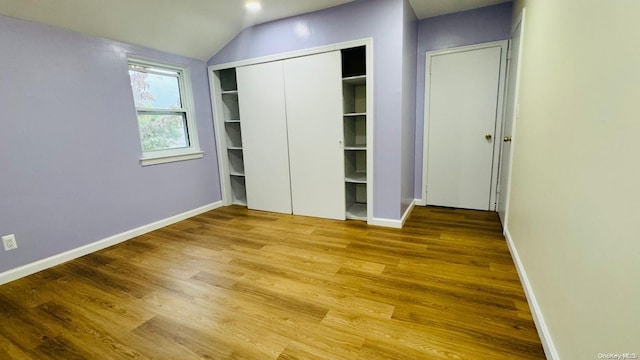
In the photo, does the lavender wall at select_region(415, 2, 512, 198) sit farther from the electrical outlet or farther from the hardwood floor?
the electrical outlet

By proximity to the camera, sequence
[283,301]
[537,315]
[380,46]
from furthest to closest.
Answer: [380,46] → [283,301] → [537,315]

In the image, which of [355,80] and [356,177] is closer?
[355,80]

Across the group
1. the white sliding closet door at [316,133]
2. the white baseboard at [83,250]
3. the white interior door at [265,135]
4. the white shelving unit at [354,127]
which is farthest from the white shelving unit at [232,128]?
the white shelving unit at [354,127]

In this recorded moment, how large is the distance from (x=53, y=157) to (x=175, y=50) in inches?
69.7

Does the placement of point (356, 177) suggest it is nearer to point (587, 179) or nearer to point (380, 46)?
point (380, 46)

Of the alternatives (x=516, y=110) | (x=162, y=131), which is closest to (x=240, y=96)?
(x=162, y=131)

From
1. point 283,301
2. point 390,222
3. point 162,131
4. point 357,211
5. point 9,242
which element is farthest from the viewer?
point 357,211

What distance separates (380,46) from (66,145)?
311 cm

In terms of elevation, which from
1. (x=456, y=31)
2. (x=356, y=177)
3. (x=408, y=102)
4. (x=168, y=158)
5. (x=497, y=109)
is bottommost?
(x=356, y=177)

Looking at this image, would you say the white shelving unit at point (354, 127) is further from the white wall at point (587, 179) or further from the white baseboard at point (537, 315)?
A: the white wall at point (587, 179)

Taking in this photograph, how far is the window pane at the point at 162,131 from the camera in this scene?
327 cm

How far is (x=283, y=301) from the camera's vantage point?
1889 mm

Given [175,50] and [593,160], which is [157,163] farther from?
[593,160]

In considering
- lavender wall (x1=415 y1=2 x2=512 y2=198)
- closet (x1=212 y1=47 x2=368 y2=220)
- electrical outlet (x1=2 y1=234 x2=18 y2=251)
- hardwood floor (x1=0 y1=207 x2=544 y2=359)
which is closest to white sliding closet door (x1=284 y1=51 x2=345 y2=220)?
closet (x1=212 y1=47 x2=368 y2=220)
